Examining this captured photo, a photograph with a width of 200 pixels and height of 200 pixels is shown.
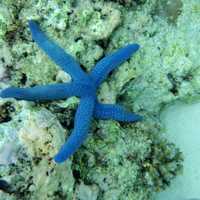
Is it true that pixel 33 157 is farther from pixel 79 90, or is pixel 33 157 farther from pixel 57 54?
pixel 57 54

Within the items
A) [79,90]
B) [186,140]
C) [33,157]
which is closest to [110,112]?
[79,90]

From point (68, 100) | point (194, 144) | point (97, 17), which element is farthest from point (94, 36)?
point (194, 144)

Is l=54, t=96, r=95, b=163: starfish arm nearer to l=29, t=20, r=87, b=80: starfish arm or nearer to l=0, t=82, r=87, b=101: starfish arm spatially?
l=0, t=82, r=87, b=101: starfish arm

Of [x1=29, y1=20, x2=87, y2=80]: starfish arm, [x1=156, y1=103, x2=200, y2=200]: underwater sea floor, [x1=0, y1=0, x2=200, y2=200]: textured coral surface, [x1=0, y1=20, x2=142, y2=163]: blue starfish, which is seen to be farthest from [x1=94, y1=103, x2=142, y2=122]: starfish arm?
[x1=156, y1=103, x2=200, y2=200]: underwater sea floor

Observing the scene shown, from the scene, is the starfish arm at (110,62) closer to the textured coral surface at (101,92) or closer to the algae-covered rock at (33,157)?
the textured coral surface at (101,92)

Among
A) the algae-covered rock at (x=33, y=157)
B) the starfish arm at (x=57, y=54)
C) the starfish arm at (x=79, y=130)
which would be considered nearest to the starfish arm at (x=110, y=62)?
the starfish arm at (x=57, y=54)
